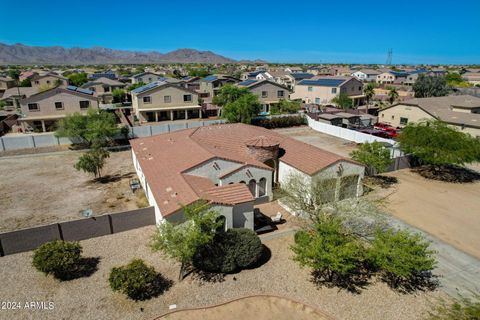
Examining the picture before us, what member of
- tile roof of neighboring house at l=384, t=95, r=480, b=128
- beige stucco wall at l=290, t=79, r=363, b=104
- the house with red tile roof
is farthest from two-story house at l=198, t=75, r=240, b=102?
the house with red tile roof

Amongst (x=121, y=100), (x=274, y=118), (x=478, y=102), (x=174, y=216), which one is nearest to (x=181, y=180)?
(x=174, y=216)

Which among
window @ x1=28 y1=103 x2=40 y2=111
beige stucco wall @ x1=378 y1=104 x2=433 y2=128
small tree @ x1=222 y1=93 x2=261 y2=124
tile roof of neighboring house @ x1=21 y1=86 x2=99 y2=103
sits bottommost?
beige stucco wall @ x1=378 y1=104 x2=433 y2=128

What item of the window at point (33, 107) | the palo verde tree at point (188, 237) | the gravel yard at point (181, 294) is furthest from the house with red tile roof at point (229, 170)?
the window at point (33, 107)

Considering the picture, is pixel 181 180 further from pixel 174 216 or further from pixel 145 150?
pixel 145 150

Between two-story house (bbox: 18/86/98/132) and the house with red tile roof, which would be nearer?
the house with red tile roof

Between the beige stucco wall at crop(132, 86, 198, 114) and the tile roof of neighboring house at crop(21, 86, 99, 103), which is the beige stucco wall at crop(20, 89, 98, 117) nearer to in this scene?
the tile roof of neighboring house at crop(21, 86, 99, 103)

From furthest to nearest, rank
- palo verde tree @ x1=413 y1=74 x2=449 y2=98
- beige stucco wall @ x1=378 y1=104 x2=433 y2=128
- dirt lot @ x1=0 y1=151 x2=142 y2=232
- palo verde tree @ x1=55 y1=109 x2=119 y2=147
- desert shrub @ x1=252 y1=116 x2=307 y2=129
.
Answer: palo verde tree @ x1=413 y1=74 x2=449 y2=98 → desert shrub @ x1=252 y1=116 x2=307 y2=129 → beige stucco wall @ x1=378 y1=104 x2=433 y2=128 → palo verde tree @ x1=55 y1=109 x2=119 y2=147 → dirt lot @ x1=0 y1=151 x2=142 y2=232

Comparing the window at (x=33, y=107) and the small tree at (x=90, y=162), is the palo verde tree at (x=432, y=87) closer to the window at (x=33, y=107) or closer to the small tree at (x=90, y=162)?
the small tree at (x=90, y=162)
